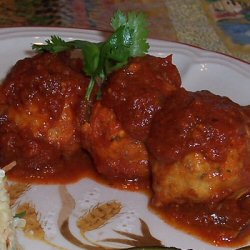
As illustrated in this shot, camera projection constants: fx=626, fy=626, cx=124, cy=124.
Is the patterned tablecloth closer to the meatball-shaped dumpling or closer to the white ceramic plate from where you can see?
the white ceramic plate

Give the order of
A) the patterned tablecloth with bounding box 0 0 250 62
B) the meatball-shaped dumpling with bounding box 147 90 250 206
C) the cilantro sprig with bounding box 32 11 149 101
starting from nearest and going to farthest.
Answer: the meatball-shaped dumpling with bounding box 147 90 250 206, the cilantro sprig with bounding box 32 11 149 101, the patterned tablecloth with bounding box 0 0 250 62

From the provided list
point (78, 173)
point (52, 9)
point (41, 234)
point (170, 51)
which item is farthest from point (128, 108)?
point (52, 9)

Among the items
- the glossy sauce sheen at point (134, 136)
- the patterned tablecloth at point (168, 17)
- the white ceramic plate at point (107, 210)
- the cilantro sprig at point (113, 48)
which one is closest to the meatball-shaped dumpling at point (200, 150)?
the glossy sauce sheen at point (134, 136)

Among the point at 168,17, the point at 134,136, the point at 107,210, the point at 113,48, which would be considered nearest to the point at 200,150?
the point at 134,136

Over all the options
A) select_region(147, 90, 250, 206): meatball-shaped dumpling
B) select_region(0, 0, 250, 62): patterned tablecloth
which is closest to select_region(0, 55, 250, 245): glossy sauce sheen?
select_region(147, 90, 250, 206): meatball-shaped dumpling

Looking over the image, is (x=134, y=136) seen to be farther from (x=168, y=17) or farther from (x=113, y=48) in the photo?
(x=168, y=17)

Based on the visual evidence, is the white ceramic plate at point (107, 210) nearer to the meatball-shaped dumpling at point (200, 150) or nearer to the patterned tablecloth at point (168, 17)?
the meatball-shaped dumpling at point (200, 150)
